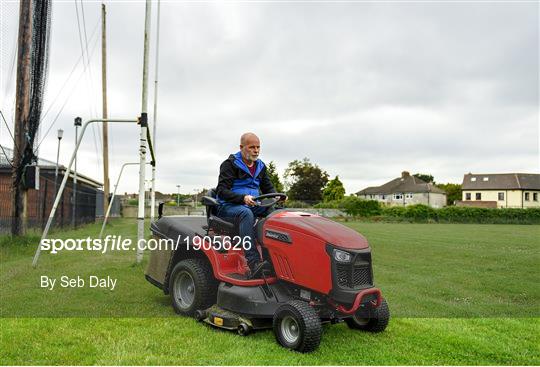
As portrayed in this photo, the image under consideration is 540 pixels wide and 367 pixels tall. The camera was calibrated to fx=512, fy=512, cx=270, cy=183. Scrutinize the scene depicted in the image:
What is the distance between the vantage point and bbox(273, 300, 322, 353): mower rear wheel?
4.14 meters

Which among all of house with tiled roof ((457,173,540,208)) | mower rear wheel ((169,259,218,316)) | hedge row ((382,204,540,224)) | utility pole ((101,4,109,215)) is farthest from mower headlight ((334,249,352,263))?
house with tiled roof ((457,173,540,208))

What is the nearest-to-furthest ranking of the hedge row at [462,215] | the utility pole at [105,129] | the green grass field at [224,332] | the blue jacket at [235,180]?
1. the green grass field at [224,332]
2. the blue jacket at [235,180]
3. the utility pole at [105,129]
4. the hedge row at [462,215]

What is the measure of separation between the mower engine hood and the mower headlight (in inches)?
2.1

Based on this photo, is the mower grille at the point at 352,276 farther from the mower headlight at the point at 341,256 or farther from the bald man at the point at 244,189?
the bald man at the point at 244,189

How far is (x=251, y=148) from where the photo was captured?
200 inches

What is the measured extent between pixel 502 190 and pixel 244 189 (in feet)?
246

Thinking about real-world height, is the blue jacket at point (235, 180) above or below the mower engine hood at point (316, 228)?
above

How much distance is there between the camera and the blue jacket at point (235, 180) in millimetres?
5000

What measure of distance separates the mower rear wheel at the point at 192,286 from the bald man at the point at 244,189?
595 mm

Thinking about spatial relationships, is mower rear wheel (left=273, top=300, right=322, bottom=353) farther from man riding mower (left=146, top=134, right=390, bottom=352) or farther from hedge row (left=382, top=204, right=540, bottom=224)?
hedge row (left=382, top=204, right=540, bottom=224)

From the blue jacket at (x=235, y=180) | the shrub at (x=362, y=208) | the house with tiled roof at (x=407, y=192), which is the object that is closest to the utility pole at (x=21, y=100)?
the blue jacket at (x=235, y=180)

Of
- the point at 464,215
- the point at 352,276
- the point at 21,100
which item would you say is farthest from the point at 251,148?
the point at 464,215

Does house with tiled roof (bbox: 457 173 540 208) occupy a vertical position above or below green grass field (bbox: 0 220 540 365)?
above

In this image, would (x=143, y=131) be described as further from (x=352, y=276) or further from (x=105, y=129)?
(x=105, y=129)
